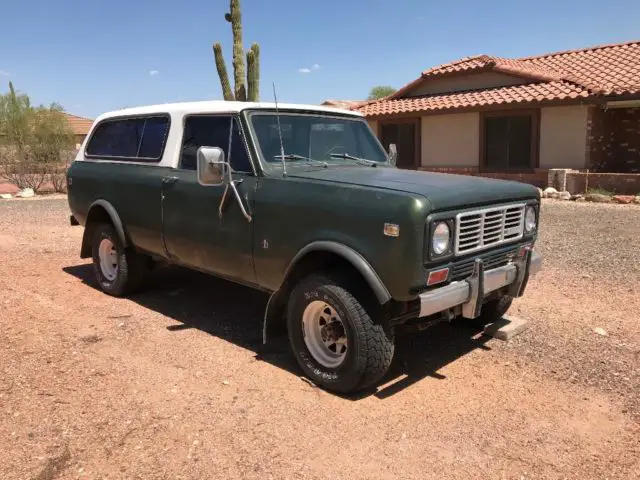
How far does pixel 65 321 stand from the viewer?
5.45m

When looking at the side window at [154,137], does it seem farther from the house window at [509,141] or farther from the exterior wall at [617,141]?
the exterior wall at [617,141]

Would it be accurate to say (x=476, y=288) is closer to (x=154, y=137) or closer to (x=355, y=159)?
(x=355, y=159)

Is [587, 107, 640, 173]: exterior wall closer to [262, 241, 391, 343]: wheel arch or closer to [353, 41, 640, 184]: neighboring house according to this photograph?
[353, 41, 640, 184]: neighboring house

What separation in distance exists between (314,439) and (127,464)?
1049mm

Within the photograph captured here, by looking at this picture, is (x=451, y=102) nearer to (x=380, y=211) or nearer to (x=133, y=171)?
(x=133, y=171)

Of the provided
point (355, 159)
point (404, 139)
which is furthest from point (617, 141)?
point (355, 159)

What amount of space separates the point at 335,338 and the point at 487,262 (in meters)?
1.22

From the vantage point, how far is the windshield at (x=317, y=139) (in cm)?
454

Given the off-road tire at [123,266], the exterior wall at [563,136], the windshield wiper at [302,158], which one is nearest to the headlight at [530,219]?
the windshield wiper at [302,158]

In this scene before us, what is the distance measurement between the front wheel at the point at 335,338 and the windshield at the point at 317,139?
118cm

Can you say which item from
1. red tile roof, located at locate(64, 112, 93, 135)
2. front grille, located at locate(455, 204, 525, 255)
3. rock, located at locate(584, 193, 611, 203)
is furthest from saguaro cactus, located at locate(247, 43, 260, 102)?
red tile roof, located at locate(64, 112, 93, 135)

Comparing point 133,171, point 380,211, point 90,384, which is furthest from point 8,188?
point 380,211

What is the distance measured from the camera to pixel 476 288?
3738 millimetres

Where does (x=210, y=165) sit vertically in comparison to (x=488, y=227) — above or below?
above
